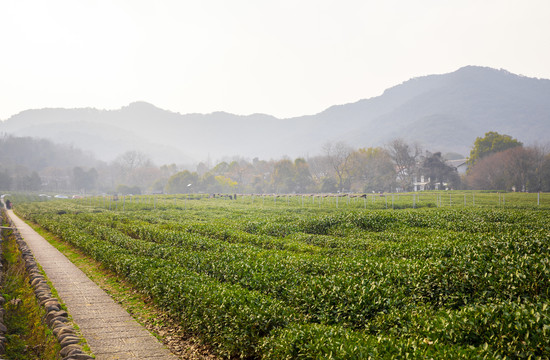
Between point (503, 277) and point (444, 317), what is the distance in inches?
88.9

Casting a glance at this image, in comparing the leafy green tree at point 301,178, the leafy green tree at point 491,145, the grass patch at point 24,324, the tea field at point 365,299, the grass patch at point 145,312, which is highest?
the leafy green tree at point 491,145

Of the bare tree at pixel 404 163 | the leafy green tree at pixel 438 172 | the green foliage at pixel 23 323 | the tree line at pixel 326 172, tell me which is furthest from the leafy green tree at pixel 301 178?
the green foliage at pixel 23 323

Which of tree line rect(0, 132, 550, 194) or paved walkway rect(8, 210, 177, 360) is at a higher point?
tree line rect(0, 132, 550, 194)

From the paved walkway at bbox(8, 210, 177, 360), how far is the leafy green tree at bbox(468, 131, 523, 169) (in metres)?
82.9

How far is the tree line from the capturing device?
67625mm

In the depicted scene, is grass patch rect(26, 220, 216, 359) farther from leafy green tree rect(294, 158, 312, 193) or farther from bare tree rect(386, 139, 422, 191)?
leafy green tree rect(294, 158, 312, 193)

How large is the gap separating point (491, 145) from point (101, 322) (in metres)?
86.2

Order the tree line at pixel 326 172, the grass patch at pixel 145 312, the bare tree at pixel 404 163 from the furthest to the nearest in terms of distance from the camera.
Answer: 1. the bare tree at pixel 404 163
2. the tree line at pixel 326 172
3. the grass patch at pixel 145 312

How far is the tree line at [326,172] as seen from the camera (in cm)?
6762

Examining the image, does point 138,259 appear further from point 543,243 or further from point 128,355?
point 543,243

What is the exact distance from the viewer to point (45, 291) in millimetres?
10023


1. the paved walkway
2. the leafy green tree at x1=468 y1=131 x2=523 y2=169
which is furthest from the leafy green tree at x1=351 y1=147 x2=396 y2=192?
the paved walkway

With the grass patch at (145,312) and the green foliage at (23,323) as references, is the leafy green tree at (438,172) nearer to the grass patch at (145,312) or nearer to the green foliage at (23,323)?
the grass patch at (145,312)

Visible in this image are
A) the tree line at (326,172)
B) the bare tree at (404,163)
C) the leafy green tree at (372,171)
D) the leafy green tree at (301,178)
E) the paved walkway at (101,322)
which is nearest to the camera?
the paved walkway at (101,322)
